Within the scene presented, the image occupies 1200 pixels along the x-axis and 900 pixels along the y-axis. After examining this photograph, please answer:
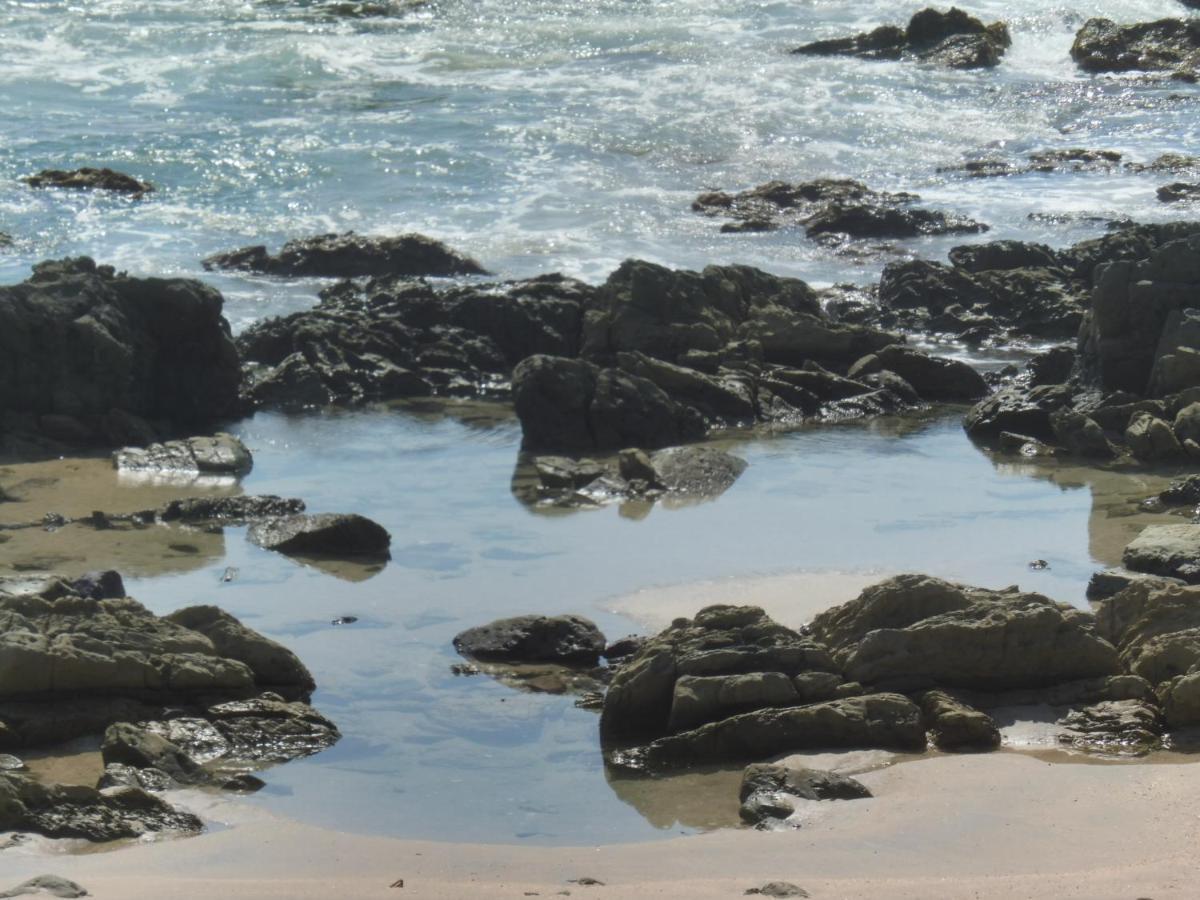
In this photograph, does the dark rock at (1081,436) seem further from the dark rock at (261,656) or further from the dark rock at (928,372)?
the dark rock at (261,656)

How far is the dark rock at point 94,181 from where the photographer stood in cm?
2673

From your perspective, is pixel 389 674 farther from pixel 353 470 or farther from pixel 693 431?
pixel 693 431

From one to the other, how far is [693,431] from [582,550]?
366cm

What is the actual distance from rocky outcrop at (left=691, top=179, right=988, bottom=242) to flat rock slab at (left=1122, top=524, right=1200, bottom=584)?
503 inches

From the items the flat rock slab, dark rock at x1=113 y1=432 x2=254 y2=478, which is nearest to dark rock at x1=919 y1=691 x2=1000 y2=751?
the flat rock slab

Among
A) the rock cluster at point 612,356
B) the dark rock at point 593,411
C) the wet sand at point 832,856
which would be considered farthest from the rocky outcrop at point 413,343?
the wet sand at point 832,856

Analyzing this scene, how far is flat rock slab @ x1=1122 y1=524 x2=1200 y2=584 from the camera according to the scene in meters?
10.6

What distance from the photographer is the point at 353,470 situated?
14.6 metres

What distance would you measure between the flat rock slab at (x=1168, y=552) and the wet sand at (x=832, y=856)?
3.00 m

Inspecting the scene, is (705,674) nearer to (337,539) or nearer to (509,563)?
(509,563)

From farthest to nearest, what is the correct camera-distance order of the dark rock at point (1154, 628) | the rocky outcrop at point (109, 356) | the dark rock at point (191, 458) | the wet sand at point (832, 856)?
the rocky outcrop at point (109, 356)
the dark rock at point (191, 458)
the dark rock at point (1154, 628)
the wet sand at point (832, 856)

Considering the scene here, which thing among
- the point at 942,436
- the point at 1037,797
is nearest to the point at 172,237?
the point at 942,436

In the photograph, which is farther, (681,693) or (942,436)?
(942,436)

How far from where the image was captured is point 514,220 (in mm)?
25250
